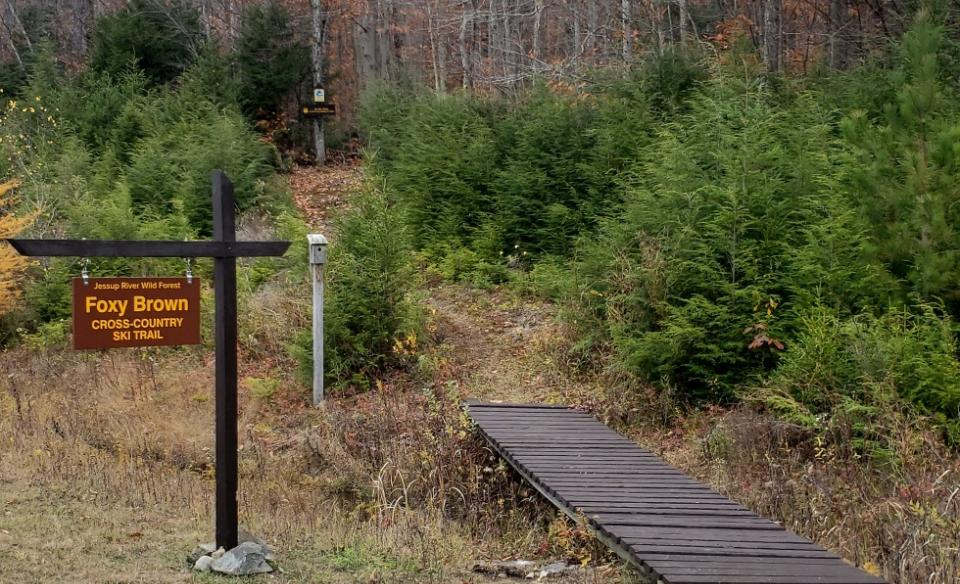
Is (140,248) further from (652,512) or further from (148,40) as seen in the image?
(148,40)

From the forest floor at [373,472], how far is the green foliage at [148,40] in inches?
587

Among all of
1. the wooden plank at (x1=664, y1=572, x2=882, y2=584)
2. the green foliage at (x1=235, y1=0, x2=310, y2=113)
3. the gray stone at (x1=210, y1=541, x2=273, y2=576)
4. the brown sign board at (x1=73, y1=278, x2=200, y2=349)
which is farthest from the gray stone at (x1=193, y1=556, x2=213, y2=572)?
the green foliage at (x1=235, y1=0, x2=310, y2=113)

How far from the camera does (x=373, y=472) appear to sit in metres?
9.85

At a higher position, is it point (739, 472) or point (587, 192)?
point (587, 192)

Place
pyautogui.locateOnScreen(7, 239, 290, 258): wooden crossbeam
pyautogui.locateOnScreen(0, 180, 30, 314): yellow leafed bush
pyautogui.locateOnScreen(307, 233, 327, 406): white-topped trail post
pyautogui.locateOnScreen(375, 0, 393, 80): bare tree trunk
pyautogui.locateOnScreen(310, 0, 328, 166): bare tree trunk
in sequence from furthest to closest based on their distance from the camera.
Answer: pyautogui.locateOnScreen(375, 0, 393, 80): bare tree trunk, pyautogui.locateOnScreen(310, 0, 328, 166): bare tree trunk, pyautogui.locateOnScreen(0, 180, 30, 314): yellow leafed bush, pyautogui.locateOnScreen(307, 233, 327, 406): white-topped trail post, pyautogui.locateOnScreen(7, 239, 290, 258): wooden crossbeam

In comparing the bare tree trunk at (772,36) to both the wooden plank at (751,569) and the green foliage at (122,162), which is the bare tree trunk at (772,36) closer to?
the green foliage at (122,162)

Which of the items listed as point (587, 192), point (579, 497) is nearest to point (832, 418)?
point (579, 497)

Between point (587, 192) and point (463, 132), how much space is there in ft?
11.9

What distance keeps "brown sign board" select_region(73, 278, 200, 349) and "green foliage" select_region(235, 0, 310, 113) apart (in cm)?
2108

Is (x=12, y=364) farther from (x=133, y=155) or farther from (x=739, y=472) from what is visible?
(x=739, y=472)

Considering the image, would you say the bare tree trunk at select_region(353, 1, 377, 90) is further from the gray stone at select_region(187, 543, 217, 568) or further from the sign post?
the gray stone at select_region(187, 543, 217, 568)

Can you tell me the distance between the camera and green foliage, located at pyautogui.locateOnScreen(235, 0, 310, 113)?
27125mm

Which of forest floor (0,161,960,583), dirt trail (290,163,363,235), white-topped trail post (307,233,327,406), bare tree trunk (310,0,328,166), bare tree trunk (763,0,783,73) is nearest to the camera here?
forest floor (0,161,960,583)

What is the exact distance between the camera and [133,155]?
2180 centimetres
